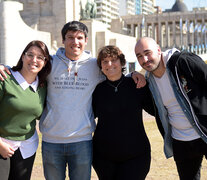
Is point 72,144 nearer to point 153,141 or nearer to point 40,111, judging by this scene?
point 40,111

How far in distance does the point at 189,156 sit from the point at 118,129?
0.86m

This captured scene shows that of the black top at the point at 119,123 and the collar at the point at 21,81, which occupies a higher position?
the collar at the point at 21,81

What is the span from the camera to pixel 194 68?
10.3 ft

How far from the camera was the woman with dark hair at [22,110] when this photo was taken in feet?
9.78

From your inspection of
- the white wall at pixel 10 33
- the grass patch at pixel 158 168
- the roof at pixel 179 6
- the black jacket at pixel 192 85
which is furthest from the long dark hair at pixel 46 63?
the roof at pixel 179 6

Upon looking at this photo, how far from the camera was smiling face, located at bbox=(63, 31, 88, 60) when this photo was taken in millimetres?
3357

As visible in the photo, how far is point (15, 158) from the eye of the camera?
3.08m

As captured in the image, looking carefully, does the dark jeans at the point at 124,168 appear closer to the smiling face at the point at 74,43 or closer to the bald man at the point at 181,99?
the bald man at the point at 181,99

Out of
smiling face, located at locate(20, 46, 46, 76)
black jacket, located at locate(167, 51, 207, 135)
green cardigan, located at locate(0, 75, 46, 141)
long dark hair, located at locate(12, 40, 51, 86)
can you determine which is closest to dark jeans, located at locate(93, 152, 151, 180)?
black jacket, located at locate(167, 51, 207, 135)

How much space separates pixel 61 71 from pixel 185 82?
1357 mm

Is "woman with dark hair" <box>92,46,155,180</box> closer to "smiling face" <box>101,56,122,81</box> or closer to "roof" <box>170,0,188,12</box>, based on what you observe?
"smiling face" <box>101,56,122,81</box>

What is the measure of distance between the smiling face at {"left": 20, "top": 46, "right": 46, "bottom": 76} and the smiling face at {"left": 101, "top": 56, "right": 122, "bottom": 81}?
66 centimetres

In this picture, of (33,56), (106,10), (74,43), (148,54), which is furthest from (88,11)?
(106,10)

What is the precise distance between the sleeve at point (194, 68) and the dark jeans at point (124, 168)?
959 mm
